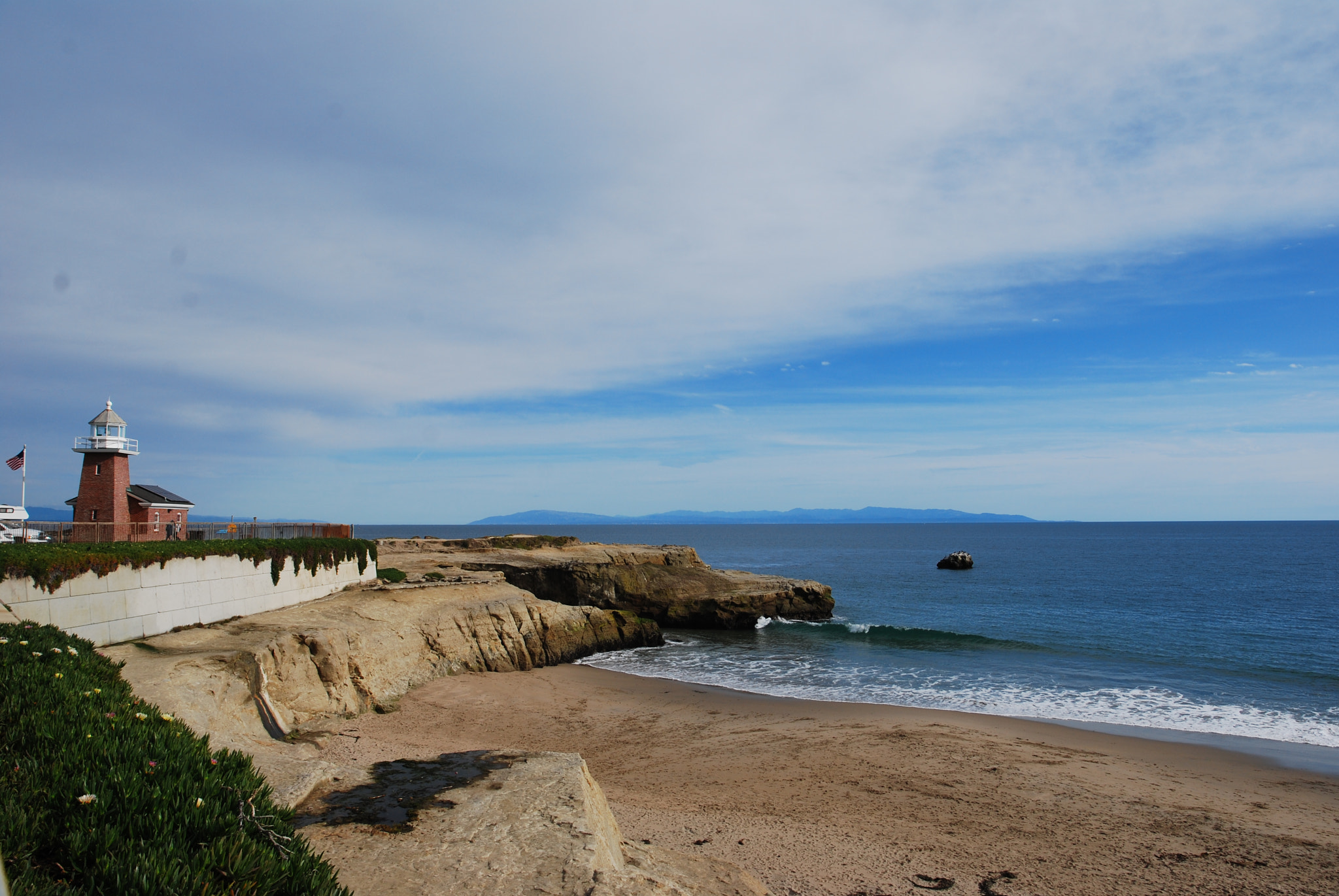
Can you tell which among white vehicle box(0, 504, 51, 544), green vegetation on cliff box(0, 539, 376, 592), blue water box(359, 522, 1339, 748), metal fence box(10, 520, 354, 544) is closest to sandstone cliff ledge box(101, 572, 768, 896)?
green vegetation on cliff box(0, 539, 376, 592)

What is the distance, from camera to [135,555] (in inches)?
615

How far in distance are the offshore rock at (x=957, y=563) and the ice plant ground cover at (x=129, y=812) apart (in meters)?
82.1

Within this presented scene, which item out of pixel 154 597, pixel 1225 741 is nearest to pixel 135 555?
pixel 154 597

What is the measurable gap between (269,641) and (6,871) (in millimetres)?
13025

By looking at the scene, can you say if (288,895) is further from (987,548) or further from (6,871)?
(987,548)

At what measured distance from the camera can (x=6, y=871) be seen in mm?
4270

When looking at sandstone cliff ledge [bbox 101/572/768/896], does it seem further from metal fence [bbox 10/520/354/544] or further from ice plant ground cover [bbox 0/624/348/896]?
metal fence [bbox 10/520/354/544]

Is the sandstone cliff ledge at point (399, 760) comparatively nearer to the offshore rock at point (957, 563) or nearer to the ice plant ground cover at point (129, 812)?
the ice plant ground cover at point (129, 812)

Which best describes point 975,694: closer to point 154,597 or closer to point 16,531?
point 154,597

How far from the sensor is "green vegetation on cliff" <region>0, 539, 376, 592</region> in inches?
513

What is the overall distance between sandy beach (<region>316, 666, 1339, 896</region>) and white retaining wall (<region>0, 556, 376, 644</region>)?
198 inches

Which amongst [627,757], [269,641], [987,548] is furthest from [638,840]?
[987,548]

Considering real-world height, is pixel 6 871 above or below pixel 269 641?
above

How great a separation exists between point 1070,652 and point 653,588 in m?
19.9
